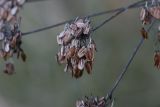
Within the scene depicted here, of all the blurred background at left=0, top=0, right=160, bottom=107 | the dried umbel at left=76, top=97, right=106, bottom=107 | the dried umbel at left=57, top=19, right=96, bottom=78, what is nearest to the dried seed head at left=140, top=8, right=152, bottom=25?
the dried umbel at left=57, top=19, right=96, bottom=78

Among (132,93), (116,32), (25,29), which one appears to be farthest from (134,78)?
(25,29)

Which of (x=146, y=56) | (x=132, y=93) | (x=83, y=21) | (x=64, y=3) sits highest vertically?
(x=64, y=3)

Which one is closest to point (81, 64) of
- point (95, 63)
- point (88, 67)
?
point (88, 67)

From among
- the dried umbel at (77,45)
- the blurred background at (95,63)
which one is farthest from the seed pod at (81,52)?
the blurred background at (95,63)

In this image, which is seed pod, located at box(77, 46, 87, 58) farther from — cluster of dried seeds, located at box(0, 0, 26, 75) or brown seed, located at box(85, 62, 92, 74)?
cluster of dried seeds, located at box(0, 0, 26, 75)

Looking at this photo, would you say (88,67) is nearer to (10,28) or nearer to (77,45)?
(77,45)

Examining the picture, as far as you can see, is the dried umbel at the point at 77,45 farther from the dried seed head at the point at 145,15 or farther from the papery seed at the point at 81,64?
the dried seed head at the point at 145,15

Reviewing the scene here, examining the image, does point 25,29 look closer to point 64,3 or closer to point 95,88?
point 64,3
